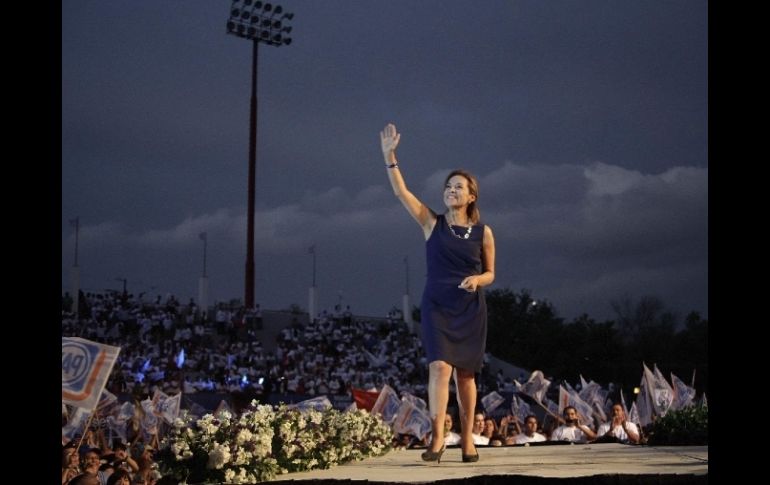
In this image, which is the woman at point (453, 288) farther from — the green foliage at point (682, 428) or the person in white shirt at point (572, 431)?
the person in white shirt at point (572, 431)

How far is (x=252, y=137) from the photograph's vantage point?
37875 mm

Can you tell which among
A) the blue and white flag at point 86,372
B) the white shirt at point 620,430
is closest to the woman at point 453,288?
the blue and white flag at point 86,372

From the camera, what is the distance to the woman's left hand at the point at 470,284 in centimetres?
541

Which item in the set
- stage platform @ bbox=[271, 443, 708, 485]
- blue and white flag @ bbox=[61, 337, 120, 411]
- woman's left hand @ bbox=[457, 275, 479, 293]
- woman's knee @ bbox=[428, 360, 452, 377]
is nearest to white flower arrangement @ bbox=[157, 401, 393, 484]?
stage platform @ bbox=[271, 443, 708, 485]

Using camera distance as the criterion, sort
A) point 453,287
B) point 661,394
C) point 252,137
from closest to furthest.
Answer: point 453,287 < point 661,394 < point 252,137

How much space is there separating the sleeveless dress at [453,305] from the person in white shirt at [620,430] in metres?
4.58

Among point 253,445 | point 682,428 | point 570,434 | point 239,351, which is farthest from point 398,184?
point 239,351

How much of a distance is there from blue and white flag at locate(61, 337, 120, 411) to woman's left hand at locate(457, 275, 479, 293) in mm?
2166

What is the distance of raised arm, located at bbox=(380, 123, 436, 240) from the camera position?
18.4ft

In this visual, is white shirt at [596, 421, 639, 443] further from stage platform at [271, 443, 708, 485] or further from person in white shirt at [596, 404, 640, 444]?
stage platform at [271, 443, 708, 485]
